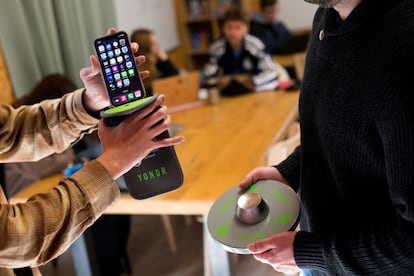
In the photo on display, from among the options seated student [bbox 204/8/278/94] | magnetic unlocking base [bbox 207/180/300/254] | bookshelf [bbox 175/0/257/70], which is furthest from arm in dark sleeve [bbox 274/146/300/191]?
bookshelf [bbox 175/0/257/70]

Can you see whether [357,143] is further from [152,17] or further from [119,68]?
[152,17]

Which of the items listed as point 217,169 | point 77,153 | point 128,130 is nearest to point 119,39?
point 128,130

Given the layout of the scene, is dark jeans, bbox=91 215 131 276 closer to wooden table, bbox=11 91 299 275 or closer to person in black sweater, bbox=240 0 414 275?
wooden table, bbox=11 91 299 275

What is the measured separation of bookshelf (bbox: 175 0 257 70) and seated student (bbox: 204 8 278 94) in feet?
4.14

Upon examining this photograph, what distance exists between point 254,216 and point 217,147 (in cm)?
80

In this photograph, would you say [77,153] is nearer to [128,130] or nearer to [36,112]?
[36,112]

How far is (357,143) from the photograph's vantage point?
0.67 metres

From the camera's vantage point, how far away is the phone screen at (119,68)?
0.79 metres

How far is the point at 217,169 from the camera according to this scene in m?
1.45

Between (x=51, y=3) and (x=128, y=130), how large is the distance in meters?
1.75

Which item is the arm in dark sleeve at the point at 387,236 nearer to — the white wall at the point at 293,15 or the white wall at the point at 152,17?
the white wall at the point at 152,17

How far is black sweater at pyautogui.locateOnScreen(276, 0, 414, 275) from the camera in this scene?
1.95 feet

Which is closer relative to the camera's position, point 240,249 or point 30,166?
point 240,249

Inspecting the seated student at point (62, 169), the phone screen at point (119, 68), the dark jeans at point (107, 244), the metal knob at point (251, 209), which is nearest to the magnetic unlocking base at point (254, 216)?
the metal knob at point (251, 209)
